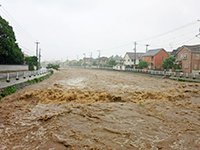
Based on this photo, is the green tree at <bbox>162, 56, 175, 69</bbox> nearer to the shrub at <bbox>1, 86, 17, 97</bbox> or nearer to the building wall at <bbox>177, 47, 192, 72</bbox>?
the building wall at <bbox>177, 47, 192, 72</bbox>

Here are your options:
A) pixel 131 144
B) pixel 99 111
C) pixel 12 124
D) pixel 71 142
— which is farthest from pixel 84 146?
pixel 12 124

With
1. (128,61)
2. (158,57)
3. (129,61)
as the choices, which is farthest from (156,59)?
(128,61)

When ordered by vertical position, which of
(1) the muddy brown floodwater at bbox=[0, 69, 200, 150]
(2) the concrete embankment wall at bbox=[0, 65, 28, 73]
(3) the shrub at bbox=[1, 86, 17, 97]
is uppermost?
(2) the concrete embankment wall at bbox=[0, 65, 28, 73]

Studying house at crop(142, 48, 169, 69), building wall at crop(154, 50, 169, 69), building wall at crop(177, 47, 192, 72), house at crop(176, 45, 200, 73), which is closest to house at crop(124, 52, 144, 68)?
house at crop(142, 48, 169, 69)

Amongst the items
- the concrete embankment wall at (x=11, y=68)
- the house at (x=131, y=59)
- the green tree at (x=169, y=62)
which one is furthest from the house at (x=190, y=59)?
the concrete embankment wall at (x=11, y=68)

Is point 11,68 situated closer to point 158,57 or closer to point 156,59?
point 156,59

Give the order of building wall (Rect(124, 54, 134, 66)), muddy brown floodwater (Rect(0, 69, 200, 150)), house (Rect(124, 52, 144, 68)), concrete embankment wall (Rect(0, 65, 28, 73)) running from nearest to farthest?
muddy brown floodwater (Rect(0, 69, 200, 150)), concrete embankment wall (Rect(0, 65, 28, 73)), house (Rect(124, 52, 144, 68)), building wall (Rect(124, 54, 134, 66))

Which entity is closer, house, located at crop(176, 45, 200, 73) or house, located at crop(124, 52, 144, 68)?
house, located at crop(176, 45, 200, 73)

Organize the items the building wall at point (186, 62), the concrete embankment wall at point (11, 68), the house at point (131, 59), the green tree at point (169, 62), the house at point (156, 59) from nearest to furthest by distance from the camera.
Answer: the concrete embankment wall at point (11, 68) < the building wall at point (186, 62) < the green tree at point (169, 62) < the house at point (156, 59) < the house at point (131, 59)

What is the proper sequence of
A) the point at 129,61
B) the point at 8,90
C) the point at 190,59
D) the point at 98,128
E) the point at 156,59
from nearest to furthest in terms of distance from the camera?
the point at 98,128 → the point at 8,90 → the point at 190,59 → the point at 156,59 → the point at 129,61

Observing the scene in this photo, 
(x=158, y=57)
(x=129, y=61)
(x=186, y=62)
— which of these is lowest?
(x=186, y=62)

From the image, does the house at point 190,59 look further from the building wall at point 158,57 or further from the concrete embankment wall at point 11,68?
the concrete embankment wall at point 11,68

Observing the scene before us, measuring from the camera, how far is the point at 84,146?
4.24 metres

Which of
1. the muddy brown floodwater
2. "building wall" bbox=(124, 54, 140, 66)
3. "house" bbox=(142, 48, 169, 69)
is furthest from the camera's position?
"building wall" bbox=(124, 54, 140, 66)
